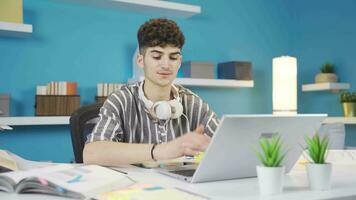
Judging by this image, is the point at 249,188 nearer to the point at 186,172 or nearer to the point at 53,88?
the point at 186,172

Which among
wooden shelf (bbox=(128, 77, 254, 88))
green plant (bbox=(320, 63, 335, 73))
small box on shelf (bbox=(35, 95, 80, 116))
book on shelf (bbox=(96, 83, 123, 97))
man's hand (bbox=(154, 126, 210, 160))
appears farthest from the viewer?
green plant (bbox=(320, 63, 335, 73))

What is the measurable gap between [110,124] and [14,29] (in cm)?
119

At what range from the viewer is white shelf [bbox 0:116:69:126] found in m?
2.30

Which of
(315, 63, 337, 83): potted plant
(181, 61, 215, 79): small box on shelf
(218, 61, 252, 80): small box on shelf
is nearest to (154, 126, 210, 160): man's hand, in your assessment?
(181, 61, 215, 79): small box on shelf

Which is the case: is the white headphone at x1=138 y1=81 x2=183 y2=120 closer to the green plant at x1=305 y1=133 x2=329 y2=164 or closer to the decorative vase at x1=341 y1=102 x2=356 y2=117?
the green plant at x1=305 y1=133 x2=329 y2=164

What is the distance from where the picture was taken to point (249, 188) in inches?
35.6

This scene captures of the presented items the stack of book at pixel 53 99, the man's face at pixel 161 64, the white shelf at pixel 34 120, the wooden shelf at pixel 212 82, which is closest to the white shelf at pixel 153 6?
the wooden shelf at pixel 212 82

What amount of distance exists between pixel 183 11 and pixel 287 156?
198 centimetres

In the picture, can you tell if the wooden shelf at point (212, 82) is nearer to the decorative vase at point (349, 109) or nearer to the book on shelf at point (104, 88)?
the book on shelf at point (104, 88)

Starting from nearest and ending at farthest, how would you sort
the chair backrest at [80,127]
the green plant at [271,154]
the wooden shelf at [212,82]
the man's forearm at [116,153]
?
the green plant at [271,154] < the man's forearm at [116,153] < the chair backrest at [80,127] < the wooden shelf at [212,82]

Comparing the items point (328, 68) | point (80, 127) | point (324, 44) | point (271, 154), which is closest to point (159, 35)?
point (80, 127)

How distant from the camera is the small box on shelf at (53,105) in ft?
7.91

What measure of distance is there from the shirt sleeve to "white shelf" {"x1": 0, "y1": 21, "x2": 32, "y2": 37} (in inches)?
41.3

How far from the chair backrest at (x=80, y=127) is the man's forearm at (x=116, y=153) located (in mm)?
295
